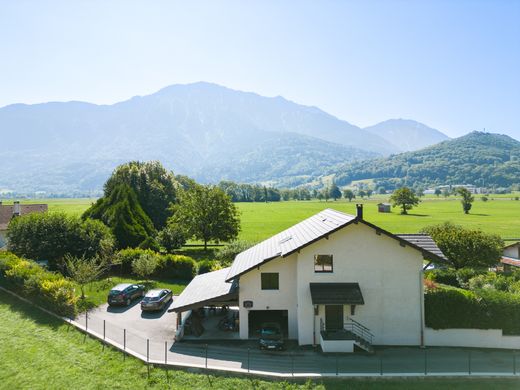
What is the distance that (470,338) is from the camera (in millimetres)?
24562

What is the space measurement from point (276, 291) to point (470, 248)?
30.1 metres

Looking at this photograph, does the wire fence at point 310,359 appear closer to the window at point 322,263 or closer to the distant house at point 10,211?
the window at point 322,263

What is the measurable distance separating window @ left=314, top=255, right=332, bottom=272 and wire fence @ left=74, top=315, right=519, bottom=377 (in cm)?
508

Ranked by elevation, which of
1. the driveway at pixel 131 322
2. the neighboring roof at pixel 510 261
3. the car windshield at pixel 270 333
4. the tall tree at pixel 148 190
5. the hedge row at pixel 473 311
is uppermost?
the tall tree at pixel 148 190

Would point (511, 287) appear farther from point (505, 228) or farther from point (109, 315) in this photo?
point (505, 228)

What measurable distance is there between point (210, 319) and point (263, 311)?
4309mm

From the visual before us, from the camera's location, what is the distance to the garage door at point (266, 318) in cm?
2759

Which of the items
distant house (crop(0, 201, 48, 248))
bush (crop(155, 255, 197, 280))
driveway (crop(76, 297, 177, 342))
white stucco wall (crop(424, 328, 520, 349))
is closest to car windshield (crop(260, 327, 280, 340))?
driveway (crop(76, 297, 177, 342))

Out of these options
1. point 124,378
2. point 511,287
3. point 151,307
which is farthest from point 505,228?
point 124,378

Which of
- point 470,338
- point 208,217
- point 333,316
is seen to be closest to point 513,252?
point 470,338

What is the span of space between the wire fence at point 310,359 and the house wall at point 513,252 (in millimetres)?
30524

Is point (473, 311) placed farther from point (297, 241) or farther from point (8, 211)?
point (8, 211)

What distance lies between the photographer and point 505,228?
3344 inches

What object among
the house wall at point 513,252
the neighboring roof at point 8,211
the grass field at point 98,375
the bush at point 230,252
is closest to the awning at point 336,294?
the grass field at point 98,375
